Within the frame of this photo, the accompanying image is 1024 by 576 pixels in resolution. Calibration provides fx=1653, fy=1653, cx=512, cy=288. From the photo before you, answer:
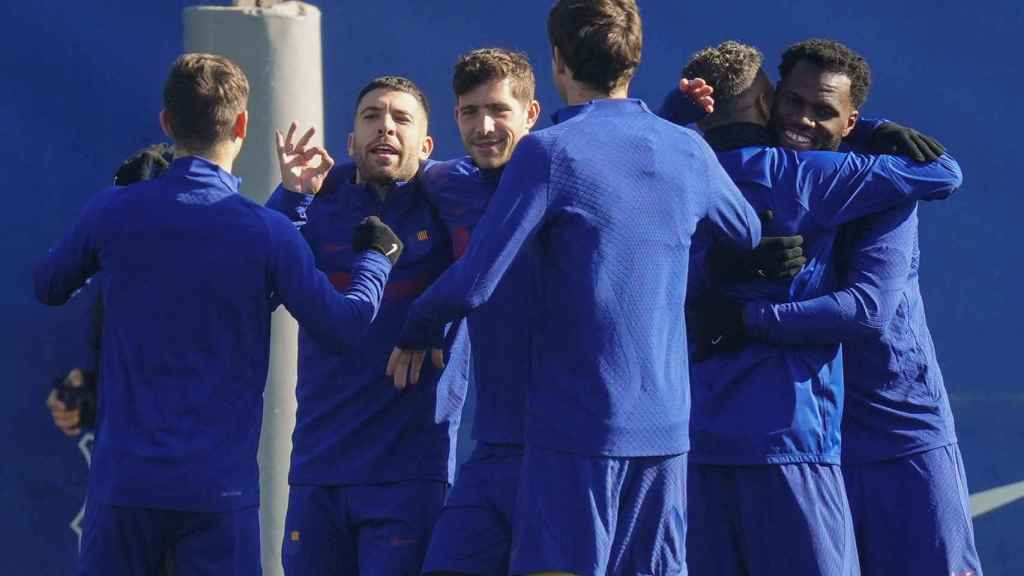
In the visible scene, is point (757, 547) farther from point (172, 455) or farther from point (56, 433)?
point (56, 433)

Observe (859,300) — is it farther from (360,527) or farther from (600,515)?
(360,527)

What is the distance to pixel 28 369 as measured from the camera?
15.7 ft

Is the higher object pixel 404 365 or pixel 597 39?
pixel 597 39

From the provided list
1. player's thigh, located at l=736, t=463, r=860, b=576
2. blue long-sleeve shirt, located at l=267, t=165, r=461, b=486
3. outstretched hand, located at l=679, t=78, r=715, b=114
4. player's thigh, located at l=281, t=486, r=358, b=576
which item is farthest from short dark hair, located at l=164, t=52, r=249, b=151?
player's thigh, located at l=736, t=463, r=860, b=576

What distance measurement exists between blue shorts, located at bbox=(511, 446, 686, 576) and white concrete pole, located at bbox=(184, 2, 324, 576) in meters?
1.79

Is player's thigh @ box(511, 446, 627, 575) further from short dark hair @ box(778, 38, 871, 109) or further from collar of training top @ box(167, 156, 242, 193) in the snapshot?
short dark hair @ box(778, 38, 871, 109)

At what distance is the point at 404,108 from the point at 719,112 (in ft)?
2.45

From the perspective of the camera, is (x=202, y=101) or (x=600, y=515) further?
(x=202, y=101)

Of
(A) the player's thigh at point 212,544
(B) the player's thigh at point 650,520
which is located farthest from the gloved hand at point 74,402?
(B) the player's thigh at point 650,520

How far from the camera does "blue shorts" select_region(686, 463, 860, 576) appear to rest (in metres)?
3.62

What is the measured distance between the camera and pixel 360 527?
3783 mm

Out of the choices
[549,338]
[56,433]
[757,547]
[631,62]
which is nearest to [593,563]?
[549,338]

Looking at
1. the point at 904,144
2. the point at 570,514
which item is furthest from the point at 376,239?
the point at 904,144

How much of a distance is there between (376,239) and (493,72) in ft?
1.77
